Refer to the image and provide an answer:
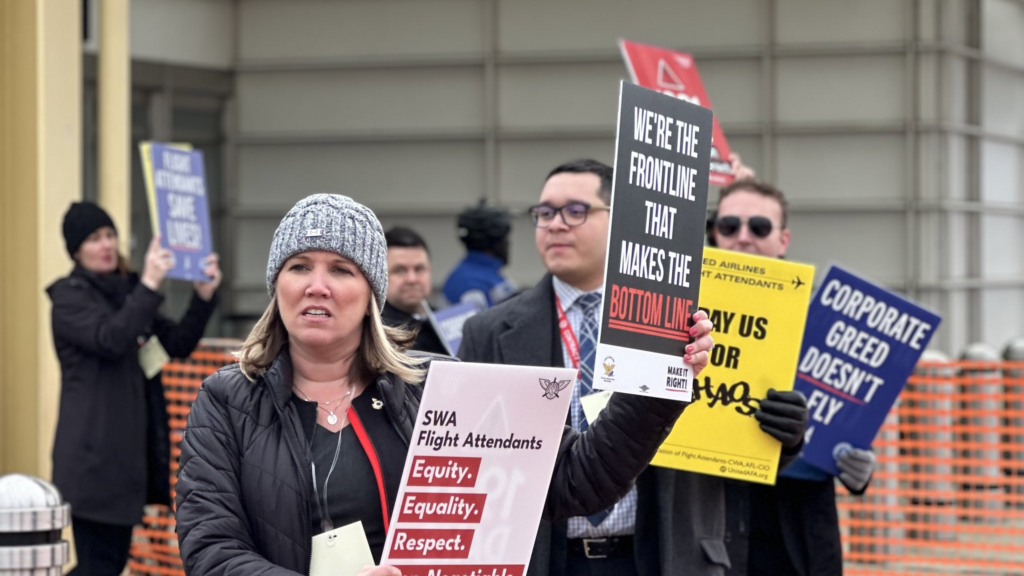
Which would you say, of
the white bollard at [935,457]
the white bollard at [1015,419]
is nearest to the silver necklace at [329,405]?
the white bollard at [1015,419]

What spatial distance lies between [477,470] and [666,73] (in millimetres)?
3616

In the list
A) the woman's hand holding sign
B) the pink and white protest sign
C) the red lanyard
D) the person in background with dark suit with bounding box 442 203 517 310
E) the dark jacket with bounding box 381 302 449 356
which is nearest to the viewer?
the pink and white protest sign

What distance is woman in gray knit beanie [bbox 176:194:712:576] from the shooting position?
2.81 meters

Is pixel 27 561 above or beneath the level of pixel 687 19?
beneath

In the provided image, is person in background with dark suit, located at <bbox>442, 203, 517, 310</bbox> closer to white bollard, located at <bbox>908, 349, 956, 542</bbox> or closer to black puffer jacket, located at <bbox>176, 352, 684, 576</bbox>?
white bollard, located at <bbox>908, 349, 956, 542</bbox>

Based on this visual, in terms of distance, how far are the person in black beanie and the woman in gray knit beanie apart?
143 inches

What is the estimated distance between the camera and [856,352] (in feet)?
15.3

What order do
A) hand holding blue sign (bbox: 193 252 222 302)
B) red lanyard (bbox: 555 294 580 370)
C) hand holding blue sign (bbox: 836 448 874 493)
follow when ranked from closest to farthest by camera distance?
red lanyard (bbox: 555 294 580 370) < hand holding blue sign (bbox: 836 448 874 493) < hand holding blue sign (bbox: 193 252 222 302)

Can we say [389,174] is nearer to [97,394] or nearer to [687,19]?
[687,19]

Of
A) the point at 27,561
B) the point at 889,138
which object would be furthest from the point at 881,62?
the point at 27,561

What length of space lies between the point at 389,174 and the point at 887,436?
7.53 metres

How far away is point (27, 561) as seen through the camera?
17.3 feet

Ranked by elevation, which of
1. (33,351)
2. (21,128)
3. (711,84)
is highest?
(711,84)

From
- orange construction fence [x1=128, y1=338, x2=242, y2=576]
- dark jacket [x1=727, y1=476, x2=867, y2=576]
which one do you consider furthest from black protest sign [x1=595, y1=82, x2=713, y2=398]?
orange construction fence [x1=128, y1=338, x2=242, y2=576]
